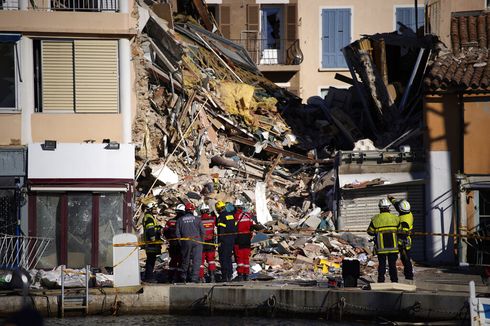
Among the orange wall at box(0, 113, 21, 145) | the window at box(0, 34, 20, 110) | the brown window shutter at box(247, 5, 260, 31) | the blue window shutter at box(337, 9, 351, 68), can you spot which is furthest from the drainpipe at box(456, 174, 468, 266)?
the brown window shutter at box(247, 5, 260, 31)

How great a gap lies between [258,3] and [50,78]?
59.8 ft

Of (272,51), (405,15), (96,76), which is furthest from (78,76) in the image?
(405,15)

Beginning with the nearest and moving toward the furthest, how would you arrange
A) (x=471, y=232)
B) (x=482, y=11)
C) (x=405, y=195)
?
(x=471, y=232) → (x=405, y=195) → (x=482, y=11)

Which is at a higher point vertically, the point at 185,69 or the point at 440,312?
the point at 185,69

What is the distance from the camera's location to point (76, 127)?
25406mm

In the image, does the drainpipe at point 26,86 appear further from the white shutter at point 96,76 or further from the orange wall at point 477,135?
the orange wall at point 477,135

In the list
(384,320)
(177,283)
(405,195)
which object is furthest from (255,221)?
(384,320)

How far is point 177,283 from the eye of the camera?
72.6 ft

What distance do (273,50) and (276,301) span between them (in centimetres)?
2336

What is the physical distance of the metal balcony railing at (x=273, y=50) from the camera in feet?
138

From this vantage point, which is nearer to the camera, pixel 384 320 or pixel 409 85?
pixel 384 320

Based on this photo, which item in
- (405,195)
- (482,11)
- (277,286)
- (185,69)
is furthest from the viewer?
(185,69)

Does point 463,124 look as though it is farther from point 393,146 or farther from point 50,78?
point 50,78

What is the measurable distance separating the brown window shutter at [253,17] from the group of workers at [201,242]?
20.2 metres
